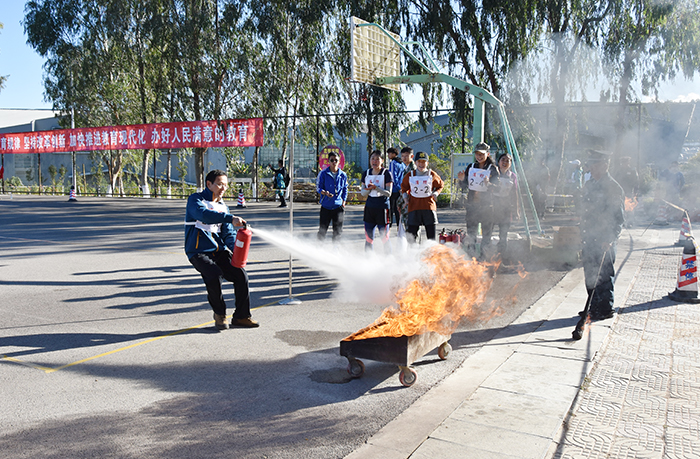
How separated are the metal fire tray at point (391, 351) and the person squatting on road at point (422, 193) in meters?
4.34

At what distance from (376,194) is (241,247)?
3.84 metres

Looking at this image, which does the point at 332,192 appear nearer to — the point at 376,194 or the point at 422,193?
the point at 376,194

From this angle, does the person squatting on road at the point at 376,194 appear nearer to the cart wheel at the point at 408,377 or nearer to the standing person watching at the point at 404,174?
the standing person watching at the point at 404,174

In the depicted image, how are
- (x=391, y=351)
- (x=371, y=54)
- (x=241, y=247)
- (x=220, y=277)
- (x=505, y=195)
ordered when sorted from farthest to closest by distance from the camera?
(x=371, y=54) → (x=505, y=195) → (x=220, y=277) → (x=241, y=247) → (x=391, y=351)

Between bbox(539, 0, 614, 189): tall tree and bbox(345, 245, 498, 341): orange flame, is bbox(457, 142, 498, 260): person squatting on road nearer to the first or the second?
bbox(345, 245, 498, 341): orange flame

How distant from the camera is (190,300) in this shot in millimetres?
7203

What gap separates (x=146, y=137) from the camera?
2727cm

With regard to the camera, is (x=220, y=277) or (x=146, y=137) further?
(x=146, y=137)

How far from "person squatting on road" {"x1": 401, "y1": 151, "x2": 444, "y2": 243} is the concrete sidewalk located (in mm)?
2773

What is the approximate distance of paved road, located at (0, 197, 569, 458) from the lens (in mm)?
3408

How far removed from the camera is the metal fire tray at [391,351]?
13.4 ft

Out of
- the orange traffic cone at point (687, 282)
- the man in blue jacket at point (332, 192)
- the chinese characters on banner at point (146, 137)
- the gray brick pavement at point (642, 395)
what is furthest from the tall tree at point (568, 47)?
the gray brick pavement at point (642, 395)

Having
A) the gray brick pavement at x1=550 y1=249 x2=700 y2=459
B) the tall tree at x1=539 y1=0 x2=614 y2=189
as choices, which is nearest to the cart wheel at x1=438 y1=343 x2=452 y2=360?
the gray brick pavement at x1=550 y1=249 x2=700 y2=459

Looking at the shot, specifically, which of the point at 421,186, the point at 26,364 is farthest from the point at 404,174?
the point at 26,364
